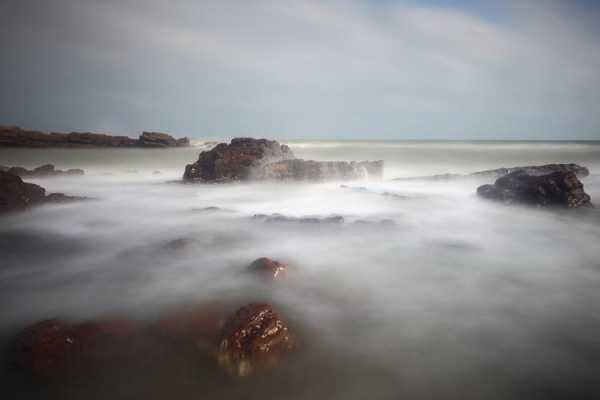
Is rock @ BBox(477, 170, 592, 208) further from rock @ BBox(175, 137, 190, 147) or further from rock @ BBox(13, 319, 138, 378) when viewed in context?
rock @ BBox(175, 137, 190, 147)

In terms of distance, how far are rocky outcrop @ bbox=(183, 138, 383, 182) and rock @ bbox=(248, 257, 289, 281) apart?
334 inches

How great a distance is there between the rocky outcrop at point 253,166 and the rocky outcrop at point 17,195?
17.8 ft

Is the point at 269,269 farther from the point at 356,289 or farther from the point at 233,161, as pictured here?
the point at 233,161

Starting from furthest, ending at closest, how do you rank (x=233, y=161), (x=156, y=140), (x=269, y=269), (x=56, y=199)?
(x=156, y=140), (x=233, y=161), (x=56, y=199), (x=269, y=269)

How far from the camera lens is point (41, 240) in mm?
5262

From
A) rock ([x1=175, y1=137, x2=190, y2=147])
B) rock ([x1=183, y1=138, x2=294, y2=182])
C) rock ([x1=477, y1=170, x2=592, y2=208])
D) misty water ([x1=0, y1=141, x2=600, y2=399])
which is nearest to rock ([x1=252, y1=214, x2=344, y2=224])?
misty water ([x1=0, y1=141, x2=600, y2=399])

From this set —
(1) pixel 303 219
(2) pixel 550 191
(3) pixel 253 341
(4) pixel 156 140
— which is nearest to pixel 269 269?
(3) pixel 253 341

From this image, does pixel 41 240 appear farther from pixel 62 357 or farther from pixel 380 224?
pixel 380 224

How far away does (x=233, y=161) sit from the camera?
12617 millimetres

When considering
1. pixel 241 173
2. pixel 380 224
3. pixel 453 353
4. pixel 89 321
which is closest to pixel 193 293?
pixel 89 321

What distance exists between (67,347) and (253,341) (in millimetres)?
1384

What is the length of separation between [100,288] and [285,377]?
2.48 meters

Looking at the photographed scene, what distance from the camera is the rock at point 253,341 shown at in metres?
2.28

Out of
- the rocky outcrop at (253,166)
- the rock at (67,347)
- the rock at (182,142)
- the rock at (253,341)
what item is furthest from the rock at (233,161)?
the rock at (182,142)
